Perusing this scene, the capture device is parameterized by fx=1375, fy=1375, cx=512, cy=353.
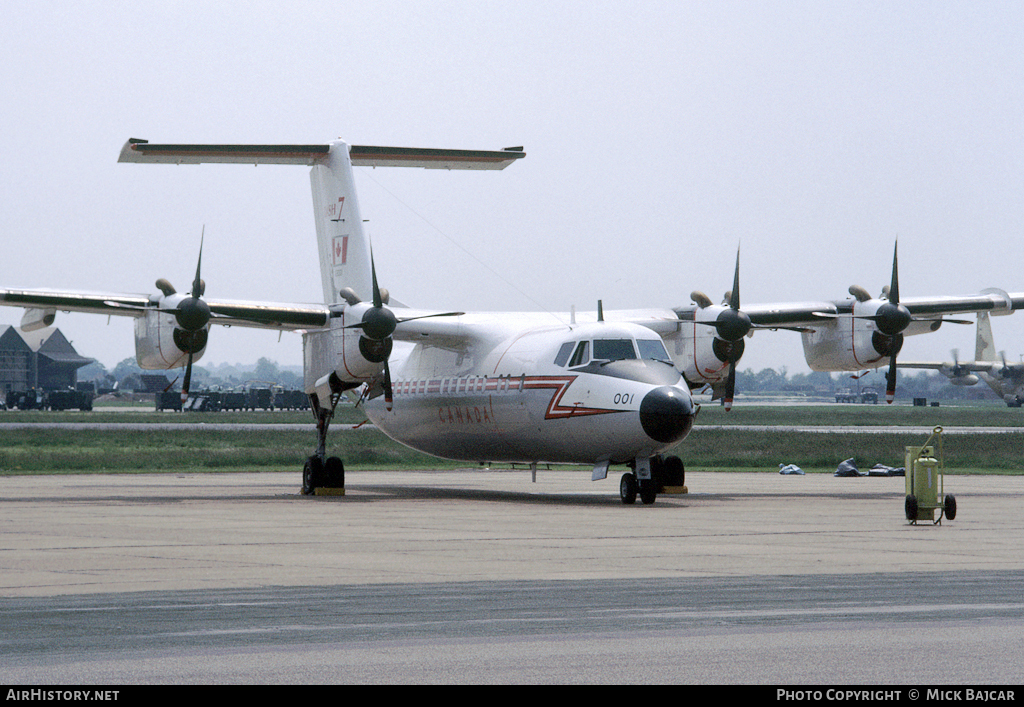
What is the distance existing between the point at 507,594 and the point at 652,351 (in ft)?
45.0

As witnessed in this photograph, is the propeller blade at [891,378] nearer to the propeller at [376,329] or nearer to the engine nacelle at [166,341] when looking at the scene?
the propeller at [376,329]

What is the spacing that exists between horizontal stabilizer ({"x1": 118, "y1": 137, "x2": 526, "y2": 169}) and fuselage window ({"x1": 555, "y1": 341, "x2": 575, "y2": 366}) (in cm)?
745

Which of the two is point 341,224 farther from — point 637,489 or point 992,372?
point 992,372

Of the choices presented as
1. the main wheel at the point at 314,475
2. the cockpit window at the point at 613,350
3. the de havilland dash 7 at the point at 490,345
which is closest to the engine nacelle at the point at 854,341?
the de havilland dash 7 at the point at 490,345

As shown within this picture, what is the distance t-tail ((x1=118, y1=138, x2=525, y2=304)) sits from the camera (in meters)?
29.7

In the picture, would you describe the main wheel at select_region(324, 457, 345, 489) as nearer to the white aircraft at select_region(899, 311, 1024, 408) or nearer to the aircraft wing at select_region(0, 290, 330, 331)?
the aircraft wing at select_region(0, 290, 330, 331)

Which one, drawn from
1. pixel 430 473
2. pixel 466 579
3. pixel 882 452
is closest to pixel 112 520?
pixel 466 579

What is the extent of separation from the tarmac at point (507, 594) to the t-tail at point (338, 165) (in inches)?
320

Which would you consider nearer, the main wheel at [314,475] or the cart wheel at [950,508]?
the cart wheel at [950,508]

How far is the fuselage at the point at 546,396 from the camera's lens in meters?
24.1

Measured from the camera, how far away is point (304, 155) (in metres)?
31.0

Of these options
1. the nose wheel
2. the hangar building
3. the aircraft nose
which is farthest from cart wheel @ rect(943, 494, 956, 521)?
the hangar building

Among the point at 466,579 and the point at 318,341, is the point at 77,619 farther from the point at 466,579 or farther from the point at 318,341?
the point at 318,341

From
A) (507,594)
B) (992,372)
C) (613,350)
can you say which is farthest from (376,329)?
(992,372)
